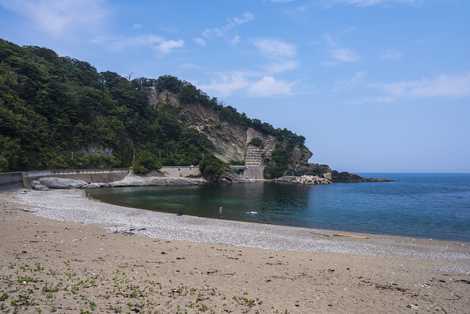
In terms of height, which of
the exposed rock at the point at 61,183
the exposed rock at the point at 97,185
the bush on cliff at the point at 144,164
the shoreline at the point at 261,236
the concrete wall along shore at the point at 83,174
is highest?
the bush on cliff at the point at 144,164

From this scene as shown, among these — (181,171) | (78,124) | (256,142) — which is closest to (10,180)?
(78,124)

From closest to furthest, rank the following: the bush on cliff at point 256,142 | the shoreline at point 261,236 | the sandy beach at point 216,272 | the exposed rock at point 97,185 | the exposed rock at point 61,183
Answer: the sandy beach at point 216,272
the shoreline at point 261,236
the exposed rock at point 61,183
the exposed rock at point 97,185
the bush on cliff at point 256,142

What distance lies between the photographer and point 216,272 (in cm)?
1179

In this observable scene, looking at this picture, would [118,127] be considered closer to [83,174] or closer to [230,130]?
[83,174]

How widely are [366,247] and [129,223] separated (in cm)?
1544

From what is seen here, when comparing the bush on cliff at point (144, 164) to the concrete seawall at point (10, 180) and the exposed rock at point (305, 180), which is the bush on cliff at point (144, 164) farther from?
the exposed rock at point (305, 180)

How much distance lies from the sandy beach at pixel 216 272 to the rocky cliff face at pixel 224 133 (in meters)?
90.9

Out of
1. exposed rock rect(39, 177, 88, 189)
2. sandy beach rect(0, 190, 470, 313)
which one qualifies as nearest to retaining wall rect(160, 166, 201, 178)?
exposed rock rect(39, 177, 88, 189)

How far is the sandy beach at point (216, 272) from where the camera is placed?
7.98 metres

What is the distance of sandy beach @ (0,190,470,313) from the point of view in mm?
7977

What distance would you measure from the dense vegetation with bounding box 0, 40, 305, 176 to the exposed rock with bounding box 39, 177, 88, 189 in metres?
5.22

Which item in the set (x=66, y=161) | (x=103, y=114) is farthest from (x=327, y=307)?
(x=103, y=114)

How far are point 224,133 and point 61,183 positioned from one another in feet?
229

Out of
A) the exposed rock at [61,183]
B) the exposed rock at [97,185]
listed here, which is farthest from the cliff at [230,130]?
the exposed rock at [61,183]
